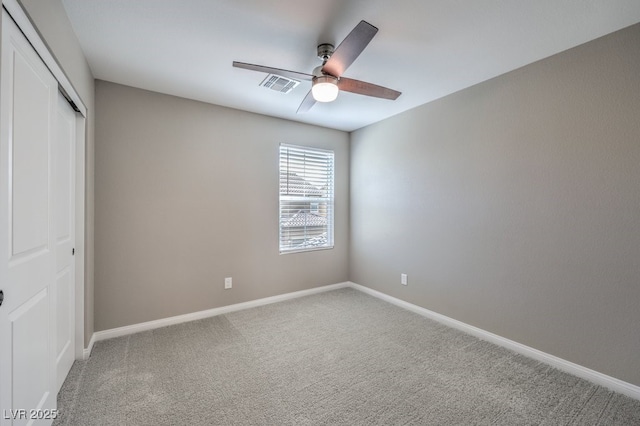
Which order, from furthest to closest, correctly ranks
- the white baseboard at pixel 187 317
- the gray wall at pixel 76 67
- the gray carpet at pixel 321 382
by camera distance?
the white baseboard at pixel 187 317, the gray carpet at pixel 321 382, the gray wall at pixel 76 67

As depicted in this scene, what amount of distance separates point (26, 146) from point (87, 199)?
123cm

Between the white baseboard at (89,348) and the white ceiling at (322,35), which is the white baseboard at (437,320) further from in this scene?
the white ceiling at (322,35)

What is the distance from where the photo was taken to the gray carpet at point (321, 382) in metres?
1.70

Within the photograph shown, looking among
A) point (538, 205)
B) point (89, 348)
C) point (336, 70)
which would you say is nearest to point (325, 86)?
point (336, 70)

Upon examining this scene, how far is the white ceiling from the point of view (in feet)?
5.63

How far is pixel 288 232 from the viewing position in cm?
386

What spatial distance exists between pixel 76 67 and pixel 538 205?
3.72 metres

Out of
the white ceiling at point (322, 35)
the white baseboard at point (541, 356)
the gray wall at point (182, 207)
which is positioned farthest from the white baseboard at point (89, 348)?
the white baseboard at point (541, 356)

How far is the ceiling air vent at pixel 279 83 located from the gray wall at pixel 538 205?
1.56 m

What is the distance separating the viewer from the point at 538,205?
91.7 inches

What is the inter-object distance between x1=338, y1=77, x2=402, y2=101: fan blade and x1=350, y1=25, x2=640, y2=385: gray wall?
43.3 inches

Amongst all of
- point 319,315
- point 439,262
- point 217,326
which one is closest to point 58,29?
point 217,326

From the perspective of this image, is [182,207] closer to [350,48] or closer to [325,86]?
[325,86]

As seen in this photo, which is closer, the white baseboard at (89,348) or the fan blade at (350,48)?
the fan blade at (350,48)
